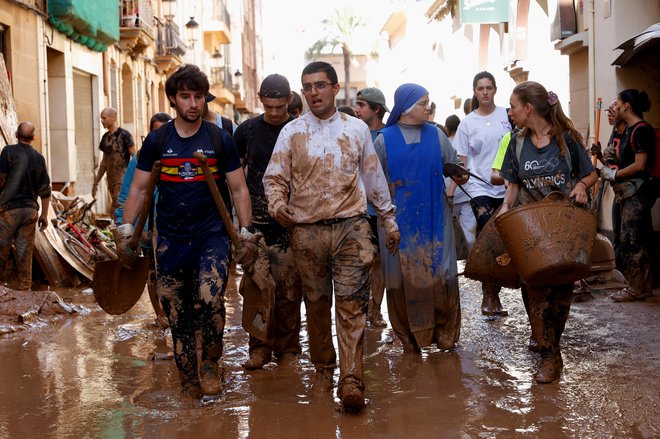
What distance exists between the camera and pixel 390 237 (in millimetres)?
5750

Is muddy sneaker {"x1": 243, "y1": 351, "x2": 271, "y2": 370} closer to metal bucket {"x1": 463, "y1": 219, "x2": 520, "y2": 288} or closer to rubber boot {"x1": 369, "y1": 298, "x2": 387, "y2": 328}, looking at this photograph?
metal bucket {"x1": 463, "y1": 219, "x2": 520, "y2": 288}

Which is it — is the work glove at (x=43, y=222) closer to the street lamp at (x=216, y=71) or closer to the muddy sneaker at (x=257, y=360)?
the muddy sneaker at (x=257, y=360)

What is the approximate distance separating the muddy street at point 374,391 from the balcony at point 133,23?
16848 millimetres

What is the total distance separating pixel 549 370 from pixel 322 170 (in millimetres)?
1786

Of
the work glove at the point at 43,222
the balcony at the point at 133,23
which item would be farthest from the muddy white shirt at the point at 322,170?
the balcony at the point at 133,23

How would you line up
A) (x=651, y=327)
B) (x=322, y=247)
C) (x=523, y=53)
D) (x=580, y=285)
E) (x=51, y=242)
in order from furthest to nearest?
(x=523, y=53)
(x=51, y=242)
(x=580, y=285)
(x=651, y=327)
(x=322, y=247)

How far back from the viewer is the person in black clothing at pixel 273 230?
21.6ft

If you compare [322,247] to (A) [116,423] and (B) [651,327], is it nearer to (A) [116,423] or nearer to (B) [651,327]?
(A) [116,423]

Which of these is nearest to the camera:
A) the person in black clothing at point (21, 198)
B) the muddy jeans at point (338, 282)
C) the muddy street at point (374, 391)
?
the muddy street at point (374, 391)

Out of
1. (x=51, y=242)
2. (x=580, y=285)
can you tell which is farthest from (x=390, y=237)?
(x=51, y=242)

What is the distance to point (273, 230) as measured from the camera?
6.61 metres

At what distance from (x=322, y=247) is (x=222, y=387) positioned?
1059 millimetres

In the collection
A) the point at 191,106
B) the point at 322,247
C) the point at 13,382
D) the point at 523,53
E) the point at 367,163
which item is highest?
the point at 523,53

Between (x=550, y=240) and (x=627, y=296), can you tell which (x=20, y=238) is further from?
(x=550, y=240)
